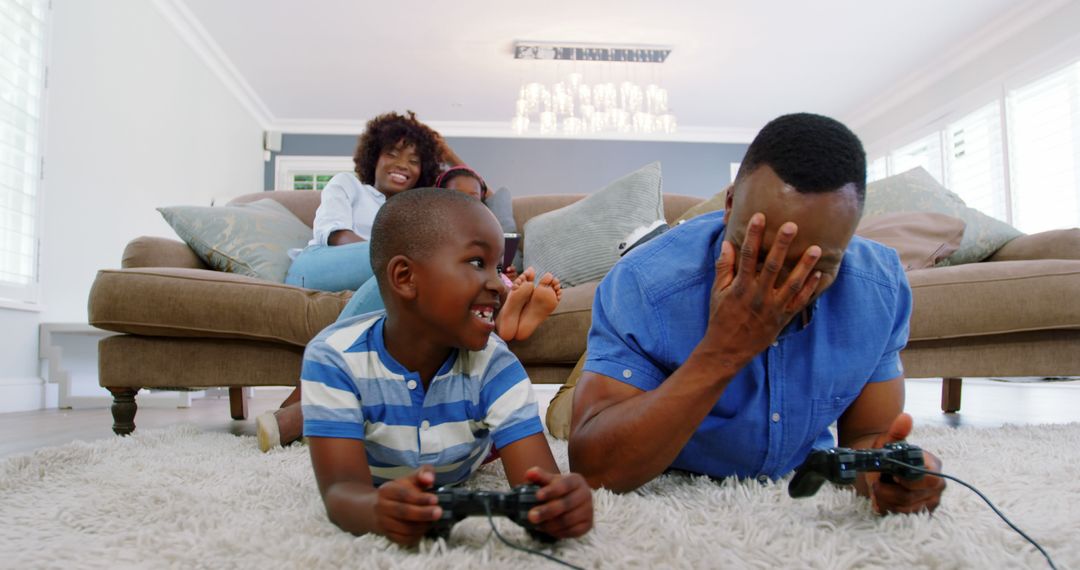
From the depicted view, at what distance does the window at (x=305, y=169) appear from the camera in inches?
257

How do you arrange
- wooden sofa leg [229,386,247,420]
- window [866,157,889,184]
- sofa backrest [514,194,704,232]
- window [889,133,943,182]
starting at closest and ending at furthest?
1. wooden sofa leg [229,386,247,420]
2. sofa backrest [514,194,704,232]
3. window [889,133,943,182]
4. window [866,157,889,184]

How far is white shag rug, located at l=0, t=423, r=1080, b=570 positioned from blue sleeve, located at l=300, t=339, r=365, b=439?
0.12 m

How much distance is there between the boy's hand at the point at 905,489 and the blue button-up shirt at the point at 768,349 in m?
0.12

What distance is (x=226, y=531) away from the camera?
0.82m

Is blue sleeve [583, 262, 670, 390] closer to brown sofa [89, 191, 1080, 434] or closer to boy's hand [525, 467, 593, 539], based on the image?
boy's hand [525, 467, 593, 539]

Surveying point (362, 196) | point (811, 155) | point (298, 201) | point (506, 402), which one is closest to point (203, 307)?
point (362, 196)

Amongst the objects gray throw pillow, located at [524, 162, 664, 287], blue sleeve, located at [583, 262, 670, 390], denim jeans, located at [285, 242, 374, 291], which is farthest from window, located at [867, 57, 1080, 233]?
blue sleeve, located at [583, 262, 670, 390]

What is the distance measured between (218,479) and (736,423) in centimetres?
87

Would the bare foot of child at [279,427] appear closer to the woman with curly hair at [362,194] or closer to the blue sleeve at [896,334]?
the woman with curly hair at [362,194]

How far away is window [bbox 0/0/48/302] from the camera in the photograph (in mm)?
2842

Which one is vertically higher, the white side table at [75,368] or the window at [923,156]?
the window at [923,156]

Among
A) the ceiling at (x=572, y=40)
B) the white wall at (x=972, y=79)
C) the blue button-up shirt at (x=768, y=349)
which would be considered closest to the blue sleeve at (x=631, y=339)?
the blue button-up shirt at (x=768, y=349)

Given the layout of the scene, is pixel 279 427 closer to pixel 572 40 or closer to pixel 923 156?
pixel 572 40

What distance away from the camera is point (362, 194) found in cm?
222
